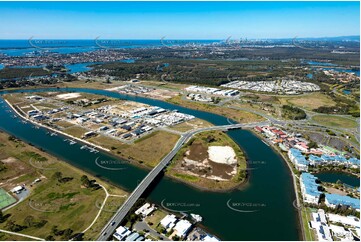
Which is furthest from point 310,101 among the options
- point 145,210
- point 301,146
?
point 145,210

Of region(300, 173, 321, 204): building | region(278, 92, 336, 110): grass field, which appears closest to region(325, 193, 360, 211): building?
region(300, 173, 321, 204): building

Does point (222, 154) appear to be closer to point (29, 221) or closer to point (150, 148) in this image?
point (150, 148)

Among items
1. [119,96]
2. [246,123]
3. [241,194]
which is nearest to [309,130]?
[246,123]

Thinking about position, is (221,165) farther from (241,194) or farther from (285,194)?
(285,194)

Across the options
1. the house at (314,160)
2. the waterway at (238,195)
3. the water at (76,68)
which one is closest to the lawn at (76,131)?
the waterway at (238,195)

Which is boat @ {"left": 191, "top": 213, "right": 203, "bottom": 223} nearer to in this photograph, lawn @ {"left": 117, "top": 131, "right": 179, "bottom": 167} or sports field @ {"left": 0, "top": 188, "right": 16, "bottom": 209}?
lawn @ {"left": 117, "top": 131, "right": 179, "bottom": 167}

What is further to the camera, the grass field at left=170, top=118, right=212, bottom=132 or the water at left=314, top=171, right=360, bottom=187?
the grass field at left=170, top=118, right=212, bottom=132
